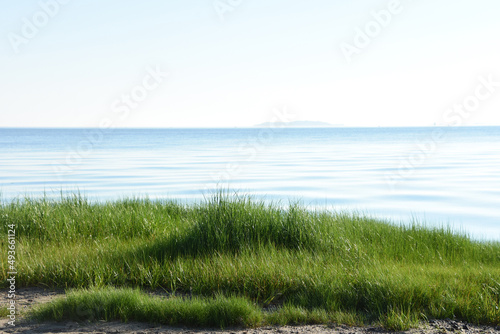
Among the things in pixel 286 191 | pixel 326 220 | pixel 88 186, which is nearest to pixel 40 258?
pixel 326 220

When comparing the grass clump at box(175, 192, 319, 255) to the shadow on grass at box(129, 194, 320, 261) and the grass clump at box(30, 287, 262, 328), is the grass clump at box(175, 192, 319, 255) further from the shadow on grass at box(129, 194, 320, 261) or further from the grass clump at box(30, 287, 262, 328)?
the grass clump at box(30, 287, 262, 328)

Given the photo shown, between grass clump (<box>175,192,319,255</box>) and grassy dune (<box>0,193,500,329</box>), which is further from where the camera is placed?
grass clump (<box>175,192,319,255</box>)

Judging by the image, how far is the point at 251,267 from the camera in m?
6.28

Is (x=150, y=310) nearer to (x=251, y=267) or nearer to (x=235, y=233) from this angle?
(x=251, y=267)

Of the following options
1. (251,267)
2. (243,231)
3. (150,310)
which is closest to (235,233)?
(243,231)

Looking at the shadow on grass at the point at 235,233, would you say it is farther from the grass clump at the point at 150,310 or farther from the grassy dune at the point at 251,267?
the grass clump at the point at 150,310

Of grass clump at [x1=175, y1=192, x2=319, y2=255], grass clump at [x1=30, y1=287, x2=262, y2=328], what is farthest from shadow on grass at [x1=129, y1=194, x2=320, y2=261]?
grass clump at [x1=30, y1=287, x2=262, y2=328]

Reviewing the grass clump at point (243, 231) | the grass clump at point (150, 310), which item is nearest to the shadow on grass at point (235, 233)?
the grass clump at point (243, 231)

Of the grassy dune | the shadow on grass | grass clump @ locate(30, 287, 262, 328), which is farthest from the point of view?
the shadow on grass

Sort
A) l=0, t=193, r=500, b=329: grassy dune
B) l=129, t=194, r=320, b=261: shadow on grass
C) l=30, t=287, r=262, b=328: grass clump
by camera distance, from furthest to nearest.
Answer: l=129, t=194, r=320, b=261: shadow on grass, l=0, t=193, r=500, b=329: grassy dune, l=30, t=287, r=262, b=328: grass clump

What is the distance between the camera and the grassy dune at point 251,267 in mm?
5320

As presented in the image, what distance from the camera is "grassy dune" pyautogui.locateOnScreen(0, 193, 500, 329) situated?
5.32 metres

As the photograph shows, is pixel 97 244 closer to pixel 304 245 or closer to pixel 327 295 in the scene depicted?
pixel 304 245

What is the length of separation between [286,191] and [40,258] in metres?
13.7
